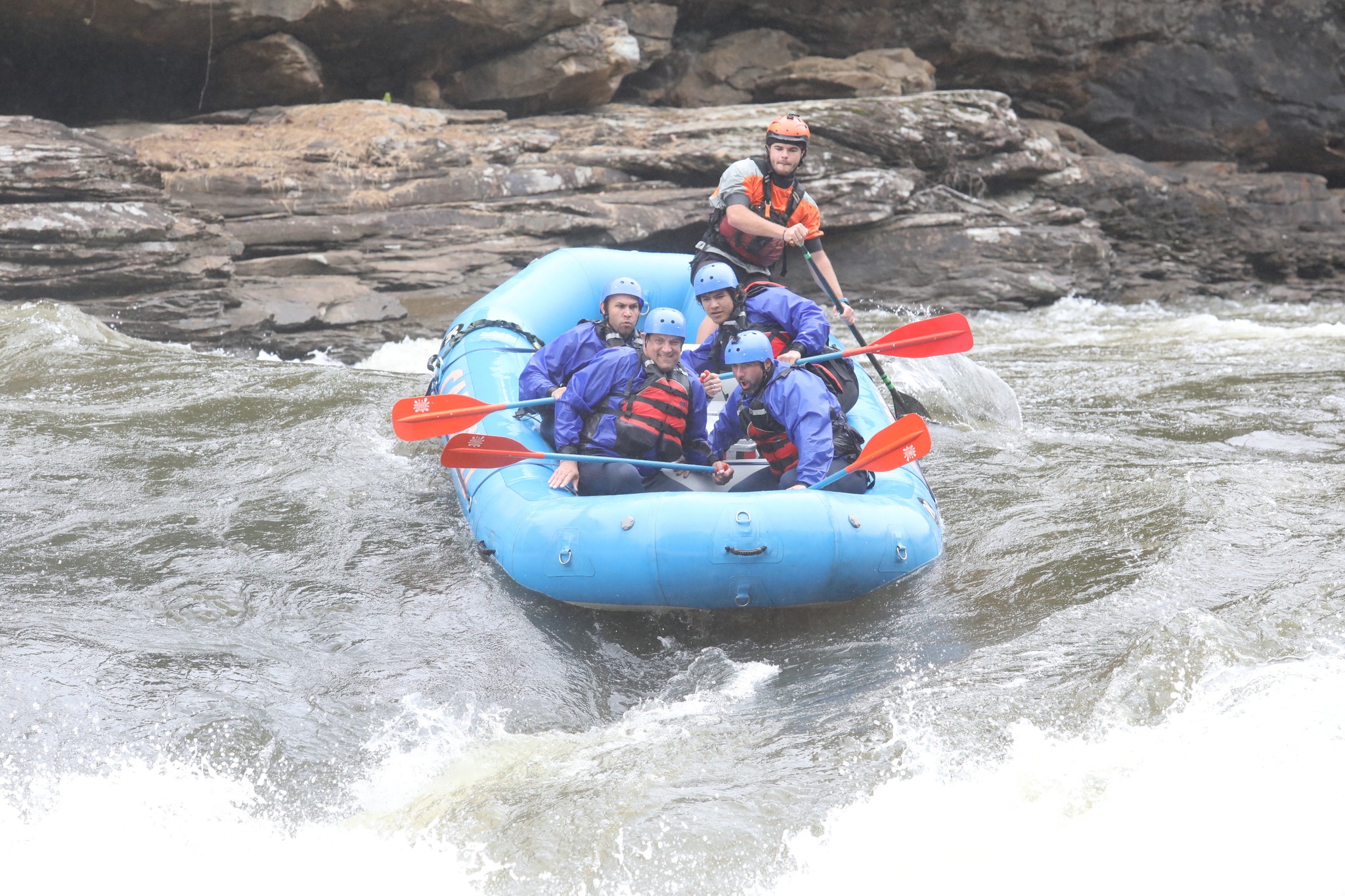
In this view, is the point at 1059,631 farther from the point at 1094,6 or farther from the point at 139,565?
the point at 1094,6

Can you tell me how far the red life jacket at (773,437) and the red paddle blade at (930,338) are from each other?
901mm

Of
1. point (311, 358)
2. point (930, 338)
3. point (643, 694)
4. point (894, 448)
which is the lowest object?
point (311, 358)

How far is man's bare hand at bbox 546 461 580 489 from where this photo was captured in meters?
4.04

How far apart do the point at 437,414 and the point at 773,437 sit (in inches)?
50.2

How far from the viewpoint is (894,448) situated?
388cm

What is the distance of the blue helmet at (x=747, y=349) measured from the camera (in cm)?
404

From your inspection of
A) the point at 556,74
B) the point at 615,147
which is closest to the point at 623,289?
the point at 615,147

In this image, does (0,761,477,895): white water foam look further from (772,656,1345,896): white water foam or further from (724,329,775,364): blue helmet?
(724,329,775,364): blue helmet

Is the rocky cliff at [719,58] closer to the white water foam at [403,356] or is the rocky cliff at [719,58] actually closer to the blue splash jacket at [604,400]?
the white water foam at [403,356]

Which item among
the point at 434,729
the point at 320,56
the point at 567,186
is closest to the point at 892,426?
the point at 434,729

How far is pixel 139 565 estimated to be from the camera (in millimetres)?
4086

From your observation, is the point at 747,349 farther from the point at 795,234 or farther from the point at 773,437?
the point at 795,234

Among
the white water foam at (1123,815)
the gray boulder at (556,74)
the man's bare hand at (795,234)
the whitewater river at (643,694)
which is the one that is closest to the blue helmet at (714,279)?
the man's bare hand at (795,234)

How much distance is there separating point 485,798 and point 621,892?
471mm
